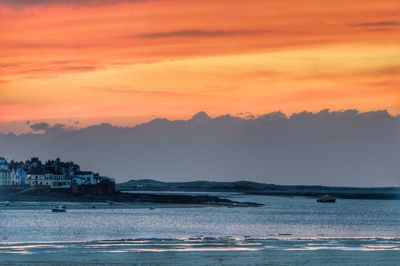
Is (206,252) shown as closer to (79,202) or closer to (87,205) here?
(87,205)

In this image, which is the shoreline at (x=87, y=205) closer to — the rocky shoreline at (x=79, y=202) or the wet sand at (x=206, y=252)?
the rocky shoreline at (x=79, y=202)

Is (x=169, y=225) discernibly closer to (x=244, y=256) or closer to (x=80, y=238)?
(x=80, y=238)

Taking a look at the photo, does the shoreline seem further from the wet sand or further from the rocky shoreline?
the wet sand

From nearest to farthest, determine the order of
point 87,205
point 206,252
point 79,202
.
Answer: point 206,252, point 87,205, point 79,202

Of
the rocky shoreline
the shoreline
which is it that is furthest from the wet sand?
the rocky shoreline

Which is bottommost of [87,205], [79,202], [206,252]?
[206,252]

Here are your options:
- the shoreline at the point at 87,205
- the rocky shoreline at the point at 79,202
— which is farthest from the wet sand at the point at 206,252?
the rocky shoreline at the point at 79,202

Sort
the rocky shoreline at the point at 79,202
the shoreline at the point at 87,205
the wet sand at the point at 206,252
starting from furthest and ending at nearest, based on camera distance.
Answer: the rocky shoreline at the point at 79,202, the shoreline at the point at 87,205, the wet sand at the point at 206,252

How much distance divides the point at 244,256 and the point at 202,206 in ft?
426

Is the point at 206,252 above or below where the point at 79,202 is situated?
below

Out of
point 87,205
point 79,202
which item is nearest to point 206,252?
point 87,205

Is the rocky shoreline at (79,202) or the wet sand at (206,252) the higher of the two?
the rocky shoreline at (79,202)

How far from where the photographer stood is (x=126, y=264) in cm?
5425

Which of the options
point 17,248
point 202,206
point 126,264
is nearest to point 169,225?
point 17,248
